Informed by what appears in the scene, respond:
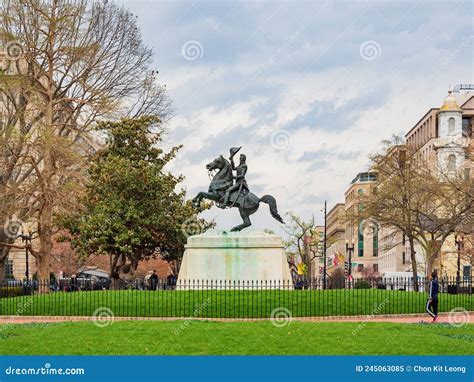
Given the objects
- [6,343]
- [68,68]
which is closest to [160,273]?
[68,68]

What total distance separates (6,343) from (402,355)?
798 centimetres

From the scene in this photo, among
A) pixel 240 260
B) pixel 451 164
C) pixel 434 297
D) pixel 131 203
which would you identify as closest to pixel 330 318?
pixel 434 297

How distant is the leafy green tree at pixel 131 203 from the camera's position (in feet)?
144

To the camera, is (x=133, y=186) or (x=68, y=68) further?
(x=133, y=186)

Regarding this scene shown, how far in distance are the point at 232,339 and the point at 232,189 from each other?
14.2 meters

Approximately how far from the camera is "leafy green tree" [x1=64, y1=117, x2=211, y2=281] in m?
43.9

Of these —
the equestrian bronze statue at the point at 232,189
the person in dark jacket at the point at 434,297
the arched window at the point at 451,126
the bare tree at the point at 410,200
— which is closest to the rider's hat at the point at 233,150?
the equestrian bronze statue at the point at 232,189

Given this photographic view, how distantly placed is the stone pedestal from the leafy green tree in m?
12.2

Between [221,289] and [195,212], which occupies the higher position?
[195,212]

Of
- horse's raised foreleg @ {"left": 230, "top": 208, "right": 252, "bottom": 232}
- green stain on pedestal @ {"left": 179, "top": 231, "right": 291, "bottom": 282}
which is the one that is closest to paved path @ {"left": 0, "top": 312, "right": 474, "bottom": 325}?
green stain on pedestal @ {"left": 179, "top": 231, "right": 291, "bottom": 282}

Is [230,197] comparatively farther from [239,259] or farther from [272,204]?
[239,259]

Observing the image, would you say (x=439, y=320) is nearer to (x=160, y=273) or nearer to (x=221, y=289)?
(x=221, y=289)

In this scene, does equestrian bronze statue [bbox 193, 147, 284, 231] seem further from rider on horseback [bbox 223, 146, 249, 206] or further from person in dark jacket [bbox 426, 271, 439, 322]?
person in dark jacket [bbox 426, 271, 439, 322]

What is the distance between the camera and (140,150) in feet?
152
